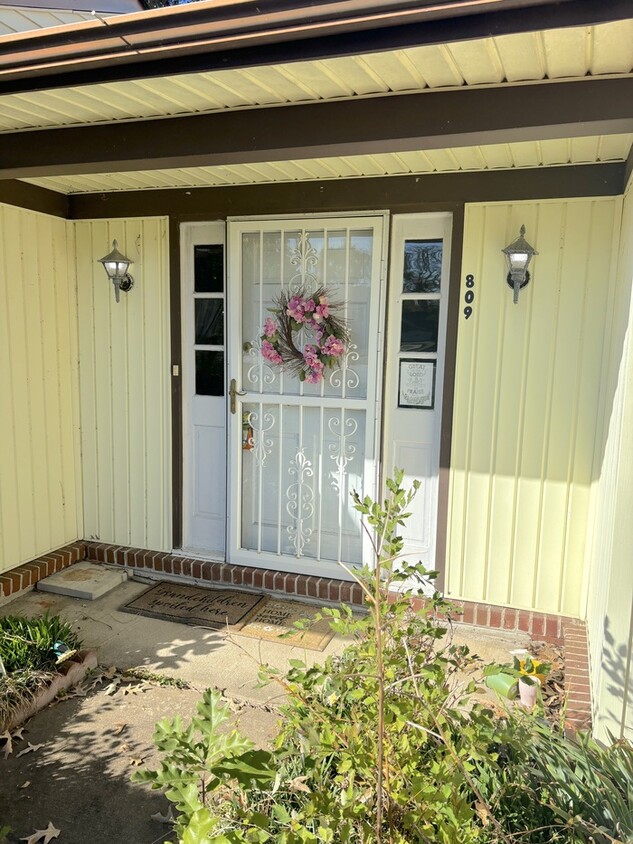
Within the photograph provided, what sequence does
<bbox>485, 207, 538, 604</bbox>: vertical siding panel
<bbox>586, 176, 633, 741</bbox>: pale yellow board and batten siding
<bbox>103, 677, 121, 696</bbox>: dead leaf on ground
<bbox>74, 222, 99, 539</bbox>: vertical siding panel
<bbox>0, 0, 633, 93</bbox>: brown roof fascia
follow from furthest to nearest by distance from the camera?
<bbox>74, 222, 99, 539</bbox>: vertical siding panel < <bbox>485, 207, 538, 604</bbox>: vertical siding panel < <bbox>103, 677, 121, 696</bbox>: dead leaf on ground < <bbox>586, 176, 633, 741</bbox>: pale yellow board and batten siding < <bbox>0, 0, 633, 93</bbox>: brown roof fascia

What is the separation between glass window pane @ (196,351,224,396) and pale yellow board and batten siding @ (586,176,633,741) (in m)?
2.48

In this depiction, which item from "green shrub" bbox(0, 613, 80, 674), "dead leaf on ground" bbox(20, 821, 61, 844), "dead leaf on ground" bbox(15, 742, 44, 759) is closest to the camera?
"dead leaf on ground" bbox(20, 821, 61, 844)

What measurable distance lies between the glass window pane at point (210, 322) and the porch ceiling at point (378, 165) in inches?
30.8

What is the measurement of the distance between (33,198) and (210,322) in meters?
1.42

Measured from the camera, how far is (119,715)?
2951 mm

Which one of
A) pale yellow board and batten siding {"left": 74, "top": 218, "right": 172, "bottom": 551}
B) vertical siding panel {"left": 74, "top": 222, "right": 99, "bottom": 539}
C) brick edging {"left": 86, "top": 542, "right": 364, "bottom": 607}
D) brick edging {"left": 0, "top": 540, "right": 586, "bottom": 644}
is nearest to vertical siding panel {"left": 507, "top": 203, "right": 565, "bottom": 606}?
brick edging {"left": 0, "top": 540, "right": 586, "bottom": 644}

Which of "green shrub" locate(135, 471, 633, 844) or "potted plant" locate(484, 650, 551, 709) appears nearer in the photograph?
"green shrub" locate(135, 471, 633, 844)

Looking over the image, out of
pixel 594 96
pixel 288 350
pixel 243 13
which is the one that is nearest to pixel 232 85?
pixel 243 13

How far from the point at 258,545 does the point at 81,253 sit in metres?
2.50

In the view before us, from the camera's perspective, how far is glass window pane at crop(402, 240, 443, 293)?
12.7 feet

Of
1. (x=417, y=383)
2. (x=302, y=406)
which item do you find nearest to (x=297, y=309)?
(x=302, y=406)

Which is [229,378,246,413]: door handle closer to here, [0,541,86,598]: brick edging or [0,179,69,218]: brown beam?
[0,541,86,598]: brick edging

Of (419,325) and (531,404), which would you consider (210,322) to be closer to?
(419,325)

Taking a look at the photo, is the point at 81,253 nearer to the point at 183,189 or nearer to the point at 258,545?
the point at 183,189
